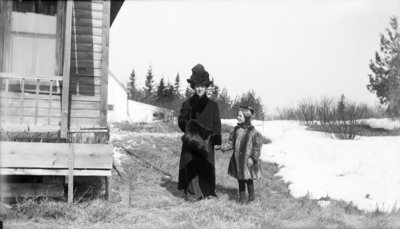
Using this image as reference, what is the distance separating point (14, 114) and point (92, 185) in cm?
177

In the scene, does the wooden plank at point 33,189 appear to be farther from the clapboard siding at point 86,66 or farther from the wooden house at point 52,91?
the clapboard siding at point 86,66

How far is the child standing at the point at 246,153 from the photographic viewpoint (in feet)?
22.0

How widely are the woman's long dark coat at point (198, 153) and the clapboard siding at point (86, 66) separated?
2.00 meters

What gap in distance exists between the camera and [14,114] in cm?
755

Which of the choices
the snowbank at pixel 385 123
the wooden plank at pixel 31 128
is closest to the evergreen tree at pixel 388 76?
the snowbank at pixel 385 123

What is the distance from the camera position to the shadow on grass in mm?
7391

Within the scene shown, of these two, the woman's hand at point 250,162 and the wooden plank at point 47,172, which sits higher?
the woman's hand at point 250,162

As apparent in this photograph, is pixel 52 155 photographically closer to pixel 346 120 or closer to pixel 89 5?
pixel 89 5

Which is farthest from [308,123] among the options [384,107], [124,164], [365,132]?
[124,164]

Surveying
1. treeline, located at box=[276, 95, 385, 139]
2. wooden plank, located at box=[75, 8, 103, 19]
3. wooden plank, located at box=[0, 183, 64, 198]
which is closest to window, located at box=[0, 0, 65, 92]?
wooden plank, located at box=[75, 8, 103, 19]

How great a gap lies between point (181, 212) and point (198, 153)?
4.41ft

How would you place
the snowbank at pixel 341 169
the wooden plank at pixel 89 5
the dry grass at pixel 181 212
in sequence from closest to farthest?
1. the dry grass at pixel 181 212
2. the snowbank at pixel 341 169
3. the wooden plank at pixel 89 5

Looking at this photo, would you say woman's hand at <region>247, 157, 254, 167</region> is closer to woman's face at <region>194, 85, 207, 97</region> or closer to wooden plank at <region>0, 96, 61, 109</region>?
woman's face at <region>194, 85, 207, 97</region>

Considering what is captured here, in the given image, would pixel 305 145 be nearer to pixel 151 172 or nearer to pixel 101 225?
pixel 151 172
